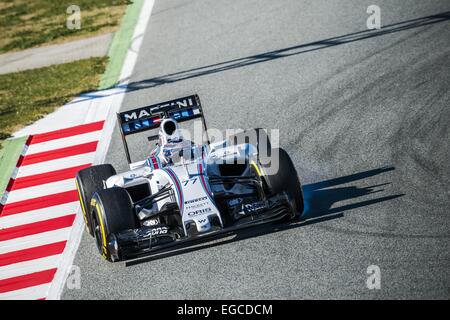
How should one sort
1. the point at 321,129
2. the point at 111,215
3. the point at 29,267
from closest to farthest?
1. the point at 111,215
2. the point at 29,267
3. the point at 321,129

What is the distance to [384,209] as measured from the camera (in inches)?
362

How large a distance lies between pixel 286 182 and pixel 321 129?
10.4ft

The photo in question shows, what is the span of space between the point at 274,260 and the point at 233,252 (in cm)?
54

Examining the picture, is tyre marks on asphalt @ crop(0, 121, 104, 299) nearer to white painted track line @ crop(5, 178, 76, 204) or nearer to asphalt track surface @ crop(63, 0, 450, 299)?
white painted track line @ crop(5, 178, 76, 204)

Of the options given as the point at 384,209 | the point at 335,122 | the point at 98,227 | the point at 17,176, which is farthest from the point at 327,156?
the point at 17,176

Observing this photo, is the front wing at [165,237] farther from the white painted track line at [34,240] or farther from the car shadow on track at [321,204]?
the white painted track line at [34,240]

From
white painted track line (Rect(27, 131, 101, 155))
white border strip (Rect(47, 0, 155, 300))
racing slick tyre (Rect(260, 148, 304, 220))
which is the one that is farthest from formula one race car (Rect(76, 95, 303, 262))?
white painted track line (Rect(27, 131, 101, 155))

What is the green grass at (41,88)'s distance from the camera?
571 inches

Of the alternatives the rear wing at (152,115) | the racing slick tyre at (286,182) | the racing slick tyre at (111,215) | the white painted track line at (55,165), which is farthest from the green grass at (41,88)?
the racing slick tyre at (286,182)

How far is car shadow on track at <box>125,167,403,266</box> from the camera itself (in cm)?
897

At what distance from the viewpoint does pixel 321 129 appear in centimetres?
1189

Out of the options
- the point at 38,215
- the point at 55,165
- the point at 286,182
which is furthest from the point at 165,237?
the point at 55,165

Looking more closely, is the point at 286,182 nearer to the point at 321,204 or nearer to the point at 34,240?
the point at 321,204

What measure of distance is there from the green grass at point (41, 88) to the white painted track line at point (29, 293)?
5.35 m
